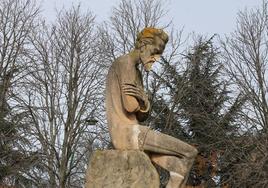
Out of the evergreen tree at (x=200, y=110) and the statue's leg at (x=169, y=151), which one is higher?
the evergreen tree at (x=200, y=110)

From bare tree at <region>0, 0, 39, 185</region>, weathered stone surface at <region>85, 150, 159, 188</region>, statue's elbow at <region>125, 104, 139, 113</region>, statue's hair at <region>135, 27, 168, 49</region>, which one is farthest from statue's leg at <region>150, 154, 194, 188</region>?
bare tree at <region>0, 0, 39, 185</region>

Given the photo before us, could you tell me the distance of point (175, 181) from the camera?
604cm

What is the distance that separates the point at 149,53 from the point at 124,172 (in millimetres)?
1442

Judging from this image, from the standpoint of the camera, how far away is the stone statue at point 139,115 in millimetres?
6133

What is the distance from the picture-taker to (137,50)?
6.43m

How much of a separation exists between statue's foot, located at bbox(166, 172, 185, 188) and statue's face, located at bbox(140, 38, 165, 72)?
4.23ft

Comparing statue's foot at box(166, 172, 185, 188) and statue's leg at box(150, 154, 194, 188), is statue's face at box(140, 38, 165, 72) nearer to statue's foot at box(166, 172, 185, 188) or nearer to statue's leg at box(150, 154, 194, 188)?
statue's leg at box(150, 154, 194, 188)

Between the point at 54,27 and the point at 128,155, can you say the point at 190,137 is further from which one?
the point at 128,155

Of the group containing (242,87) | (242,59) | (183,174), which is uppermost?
(242,59)

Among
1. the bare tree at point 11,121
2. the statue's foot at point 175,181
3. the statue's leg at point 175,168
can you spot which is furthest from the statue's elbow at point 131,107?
the bare tree at point 11,121

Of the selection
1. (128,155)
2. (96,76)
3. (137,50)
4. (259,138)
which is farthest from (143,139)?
(96,76)

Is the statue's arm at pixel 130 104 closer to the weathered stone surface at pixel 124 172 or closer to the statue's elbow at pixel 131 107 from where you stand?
the statue's elbow at pixel 131 107

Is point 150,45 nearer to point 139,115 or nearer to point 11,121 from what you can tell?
point 139,115

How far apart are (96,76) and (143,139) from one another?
18.2 metres
